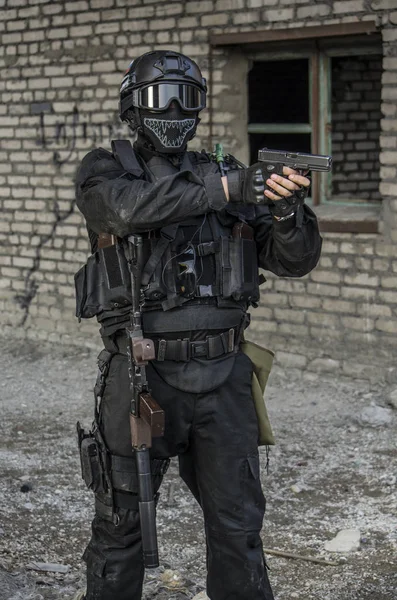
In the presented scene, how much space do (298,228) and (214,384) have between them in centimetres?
58

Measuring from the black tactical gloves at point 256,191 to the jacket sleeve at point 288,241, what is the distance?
0.07 meters

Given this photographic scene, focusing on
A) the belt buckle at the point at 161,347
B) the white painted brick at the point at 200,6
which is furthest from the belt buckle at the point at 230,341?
the white painted brick at the point at 200,6

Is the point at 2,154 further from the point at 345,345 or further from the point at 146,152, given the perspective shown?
the point at 146,152

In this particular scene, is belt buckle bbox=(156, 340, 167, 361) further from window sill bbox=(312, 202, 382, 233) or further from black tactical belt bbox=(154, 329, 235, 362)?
window sill bbox=(312, 202, 382, 233)

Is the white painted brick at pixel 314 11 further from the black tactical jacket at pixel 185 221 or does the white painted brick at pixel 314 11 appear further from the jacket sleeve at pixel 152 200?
the jacket sleeve at pixel 152 200

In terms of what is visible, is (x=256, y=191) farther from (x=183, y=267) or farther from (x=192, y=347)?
(x=192, y=347)

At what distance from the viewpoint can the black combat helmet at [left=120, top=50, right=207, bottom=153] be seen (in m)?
3.24

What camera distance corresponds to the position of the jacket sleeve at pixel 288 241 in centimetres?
318

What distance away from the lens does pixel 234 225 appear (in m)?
3.36

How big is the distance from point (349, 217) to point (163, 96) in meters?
3.35

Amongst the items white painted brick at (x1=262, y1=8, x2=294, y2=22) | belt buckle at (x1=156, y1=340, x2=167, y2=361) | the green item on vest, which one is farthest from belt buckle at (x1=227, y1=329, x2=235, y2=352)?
white painted brick at (x1=262, y1=8, x2=294, y2=22)

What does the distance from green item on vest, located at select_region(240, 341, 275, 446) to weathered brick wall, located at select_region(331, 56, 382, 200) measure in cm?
487

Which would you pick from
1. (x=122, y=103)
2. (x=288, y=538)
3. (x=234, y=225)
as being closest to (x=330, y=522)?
(x=288, y=538)

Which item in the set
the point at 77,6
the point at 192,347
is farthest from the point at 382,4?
the point at 192,347
